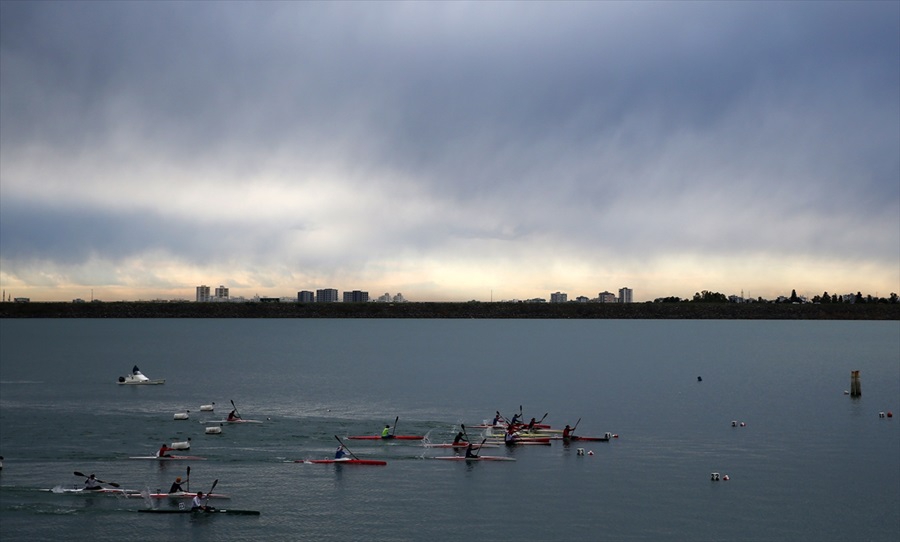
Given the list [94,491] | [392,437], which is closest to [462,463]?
[392,437]

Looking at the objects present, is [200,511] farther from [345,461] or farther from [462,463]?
[462,463]

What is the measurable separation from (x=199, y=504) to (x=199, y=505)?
131 millimetres

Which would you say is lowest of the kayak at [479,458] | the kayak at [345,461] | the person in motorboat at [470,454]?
the kayak at [479,458]

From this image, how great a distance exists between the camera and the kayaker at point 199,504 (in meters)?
46.5

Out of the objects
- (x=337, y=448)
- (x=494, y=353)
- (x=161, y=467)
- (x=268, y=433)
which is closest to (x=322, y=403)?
(x=268, y=433)

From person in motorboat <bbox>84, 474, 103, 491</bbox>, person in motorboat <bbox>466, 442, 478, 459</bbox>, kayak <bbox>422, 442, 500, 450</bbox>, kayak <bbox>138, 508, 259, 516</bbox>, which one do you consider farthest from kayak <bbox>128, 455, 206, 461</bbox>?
person in motorboat <bbox>466, 442, 478, 459</bbox>

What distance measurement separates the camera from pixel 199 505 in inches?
1837

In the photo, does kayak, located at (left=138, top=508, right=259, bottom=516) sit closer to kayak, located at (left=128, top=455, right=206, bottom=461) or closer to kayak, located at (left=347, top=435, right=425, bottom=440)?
kayak, located at (left=128, top=455, right=206, bottom=461)

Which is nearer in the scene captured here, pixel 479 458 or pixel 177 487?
pixel 177 487

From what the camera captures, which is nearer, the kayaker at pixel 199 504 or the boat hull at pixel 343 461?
the kayaker at pixel 199 504

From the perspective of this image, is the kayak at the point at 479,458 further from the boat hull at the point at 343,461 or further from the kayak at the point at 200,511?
the kayak at the point at 200,511

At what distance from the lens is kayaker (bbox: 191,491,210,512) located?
46469 mm

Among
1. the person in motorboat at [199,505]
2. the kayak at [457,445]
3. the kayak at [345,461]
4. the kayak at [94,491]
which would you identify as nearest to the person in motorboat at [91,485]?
the kayak at [94,491]

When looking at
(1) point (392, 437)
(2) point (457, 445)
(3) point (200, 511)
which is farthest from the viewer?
(1) point (392, 437)
